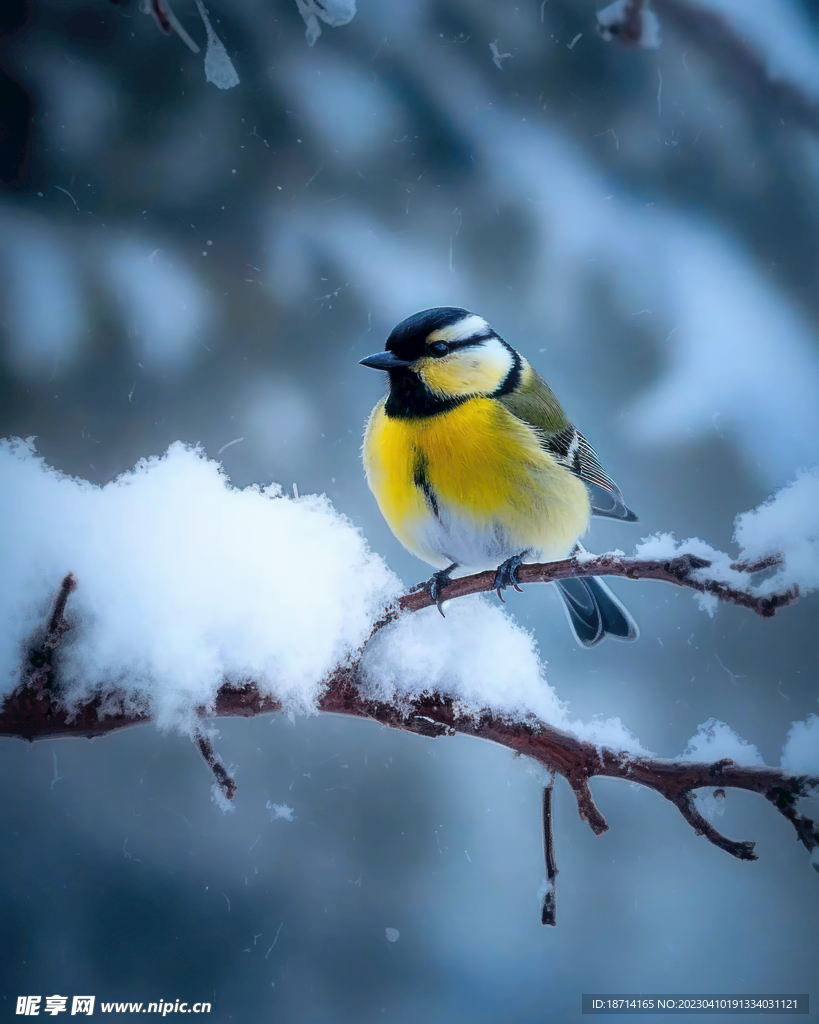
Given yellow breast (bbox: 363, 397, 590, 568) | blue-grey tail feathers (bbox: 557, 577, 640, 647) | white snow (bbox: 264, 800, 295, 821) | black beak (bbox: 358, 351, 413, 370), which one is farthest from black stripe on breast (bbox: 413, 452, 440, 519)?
white snow (bbox: 264, 800, 295, 821)

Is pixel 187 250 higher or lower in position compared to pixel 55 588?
higher

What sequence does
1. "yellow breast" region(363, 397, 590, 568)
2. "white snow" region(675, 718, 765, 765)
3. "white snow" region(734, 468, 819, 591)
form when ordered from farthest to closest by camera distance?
"yellow breast" region(363, 397, 590, 568) < "white snow" region(675, 718, 765, 765) < "white snow" region(734, 468, 819, 591)

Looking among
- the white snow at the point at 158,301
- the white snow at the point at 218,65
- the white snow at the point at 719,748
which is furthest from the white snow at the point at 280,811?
the white snow at the point at 218,65

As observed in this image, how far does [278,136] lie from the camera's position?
891 mm

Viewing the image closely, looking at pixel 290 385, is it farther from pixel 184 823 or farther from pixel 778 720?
pixel 778 720

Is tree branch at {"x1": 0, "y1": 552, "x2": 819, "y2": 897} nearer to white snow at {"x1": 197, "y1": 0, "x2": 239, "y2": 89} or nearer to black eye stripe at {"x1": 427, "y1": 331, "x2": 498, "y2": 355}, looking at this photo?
black eye stripe at {"x1": 427, "y1": 331, "x2": 498, "y2": 355}

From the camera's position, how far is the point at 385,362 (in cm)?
70

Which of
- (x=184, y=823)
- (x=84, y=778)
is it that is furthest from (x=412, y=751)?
(x=84, y=778)

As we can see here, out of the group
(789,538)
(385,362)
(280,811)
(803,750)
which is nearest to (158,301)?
(385,362)

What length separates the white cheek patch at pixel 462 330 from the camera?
712 millimetres

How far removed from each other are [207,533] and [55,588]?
16 cm

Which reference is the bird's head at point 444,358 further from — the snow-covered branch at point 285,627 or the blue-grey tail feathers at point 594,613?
the blue-grey tail feathers at point 594,613

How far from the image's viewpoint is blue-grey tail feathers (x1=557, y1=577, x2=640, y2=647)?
0.85 m

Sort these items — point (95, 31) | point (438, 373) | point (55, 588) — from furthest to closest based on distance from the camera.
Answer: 1. point (95, 31)
2. point (438, 373)
3. point (55, 588)
